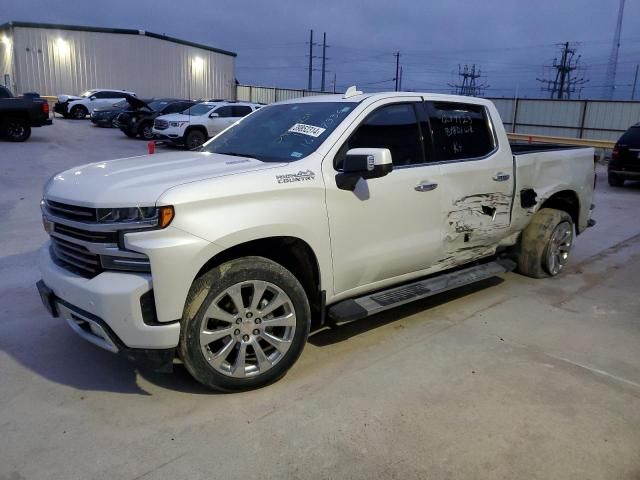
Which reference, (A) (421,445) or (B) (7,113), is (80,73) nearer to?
(B) (7,113)

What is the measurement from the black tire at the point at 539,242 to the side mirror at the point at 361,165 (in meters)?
2.68

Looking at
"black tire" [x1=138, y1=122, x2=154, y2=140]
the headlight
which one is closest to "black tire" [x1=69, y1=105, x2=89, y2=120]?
"black tire" [x1=138, y1=122, x2=154, y2=140]

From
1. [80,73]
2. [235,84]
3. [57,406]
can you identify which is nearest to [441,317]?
[57,406]

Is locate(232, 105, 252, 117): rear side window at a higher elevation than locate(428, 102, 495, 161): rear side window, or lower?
higher

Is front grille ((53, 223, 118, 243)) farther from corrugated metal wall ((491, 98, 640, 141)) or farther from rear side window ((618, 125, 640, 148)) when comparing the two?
corrugated metal wall ((491, 98, 640, 141))

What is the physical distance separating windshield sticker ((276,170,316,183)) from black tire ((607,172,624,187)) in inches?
489

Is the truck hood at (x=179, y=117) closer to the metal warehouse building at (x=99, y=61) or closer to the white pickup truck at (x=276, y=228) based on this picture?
the white pickup truck at (x=276, y=228)

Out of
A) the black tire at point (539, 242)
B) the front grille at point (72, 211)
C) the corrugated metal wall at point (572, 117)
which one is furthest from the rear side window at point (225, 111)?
the front grille at point (72, 211)

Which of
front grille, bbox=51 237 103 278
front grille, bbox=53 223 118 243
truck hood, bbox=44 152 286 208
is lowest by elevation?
front grille, bbox=51 237 103 278

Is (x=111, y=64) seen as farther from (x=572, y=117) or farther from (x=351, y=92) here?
(x=351, y=92)

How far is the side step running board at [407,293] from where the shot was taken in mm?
3828

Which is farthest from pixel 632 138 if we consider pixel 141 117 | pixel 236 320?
pixel 141 117

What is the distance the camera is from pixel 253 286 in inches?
131

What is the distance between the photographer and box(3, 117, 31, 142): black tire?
56.9 ft
